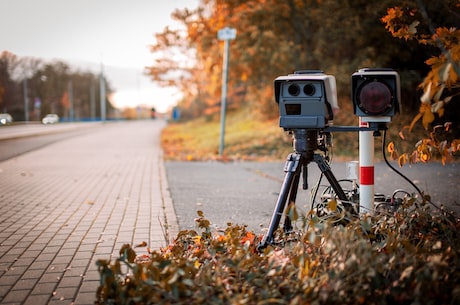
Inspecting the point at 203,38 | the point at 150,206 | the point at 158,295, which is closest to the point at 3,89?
the point at 150,206

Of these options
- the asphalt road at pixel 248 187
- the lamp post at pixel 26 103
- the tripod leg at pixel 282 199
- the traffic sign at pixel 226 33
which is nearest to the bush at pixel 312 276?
the tripod leg at pixel 282 199

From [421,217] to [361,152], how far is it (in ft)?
2.30

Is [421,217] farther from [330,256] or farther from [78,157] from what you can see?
[78,157]

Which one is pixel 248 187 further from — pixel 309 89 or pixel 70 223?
→ pixel 309 89

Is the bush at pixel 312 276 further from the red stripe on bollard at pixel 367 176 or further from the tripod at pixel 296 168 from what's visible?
the red stripe on bollard at pixel 367 176

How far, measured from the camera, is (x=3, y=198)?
304 inches

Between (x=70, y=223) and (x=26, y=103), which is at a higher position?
(x=26, y=103)

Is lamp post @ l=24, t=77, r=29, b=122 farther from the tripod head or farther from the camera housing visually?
the camera housing

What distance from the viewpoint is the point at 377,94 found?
3.46m

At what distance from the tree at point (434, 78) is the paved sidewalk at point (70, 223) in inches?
98.1

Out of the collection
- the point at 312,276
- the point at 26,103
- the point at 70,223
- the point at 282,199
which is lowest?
the point at 70,223

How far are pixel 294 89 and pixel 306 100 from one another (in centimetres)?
13

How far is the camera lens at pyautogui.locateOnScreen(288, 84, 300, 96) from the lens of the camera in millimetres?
3505

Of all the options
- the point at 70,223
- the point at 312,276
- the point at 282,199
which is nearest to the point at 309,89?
the point at 282,199
